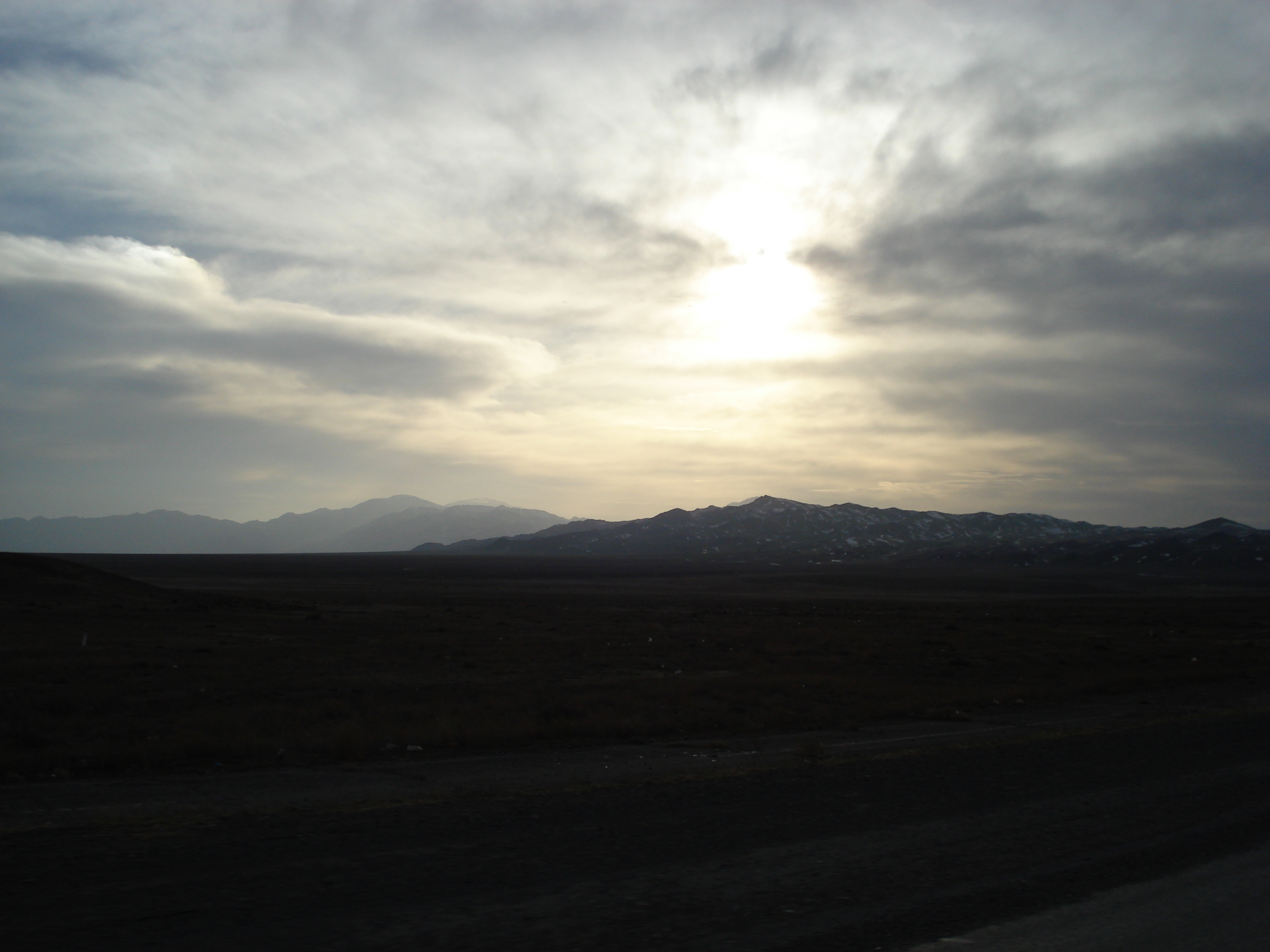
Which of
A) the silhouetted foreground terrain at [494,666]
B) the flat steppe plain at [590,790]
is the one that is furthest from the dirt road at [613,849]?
the silhouetted foreground terrain at [494,666]

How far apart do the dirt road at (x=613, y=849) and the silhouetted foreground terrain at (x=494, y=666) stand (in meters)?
3.23

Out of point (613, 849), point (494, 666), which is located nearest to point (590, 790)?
point (613, 849)

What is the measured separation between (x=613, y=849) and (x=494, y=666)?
66.1 ft

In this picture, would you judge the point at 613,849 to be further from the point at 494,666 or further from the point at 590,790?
the point at 494,666

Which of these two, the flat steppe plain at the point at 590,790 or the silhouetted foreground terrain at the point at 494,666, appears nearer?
the flat steppe plain at the point at 590,790

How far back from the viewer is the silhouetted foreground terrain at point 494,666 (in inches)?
607

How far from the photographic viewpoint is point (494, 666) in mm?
27781

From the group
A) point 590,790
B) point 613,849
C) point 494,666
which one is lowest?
point 494,666

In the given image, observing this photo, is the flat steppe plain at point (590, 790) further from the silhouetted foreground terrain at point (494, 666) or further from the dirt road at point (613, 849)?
the silhouetted foreground terrain at point (494, 666)

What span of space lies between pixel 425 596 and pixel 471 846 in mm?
74116

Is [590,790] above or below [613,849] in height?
below

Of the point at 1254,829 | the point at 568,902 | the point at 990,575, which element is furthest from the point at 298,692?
the point at 990,575

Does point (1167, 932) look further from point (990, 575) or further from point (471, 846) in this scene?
point (990, 575)

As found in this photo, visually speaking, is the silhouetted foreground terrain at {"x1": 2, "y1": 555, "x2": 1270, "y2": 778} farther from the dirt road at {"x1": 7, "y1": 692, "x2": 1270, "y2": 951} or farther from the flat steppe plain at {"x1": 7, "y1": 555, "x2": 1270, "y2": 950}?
the dirt road at {"x1": 7, "y1": 692, "x2": 1270, "y2": 951}
